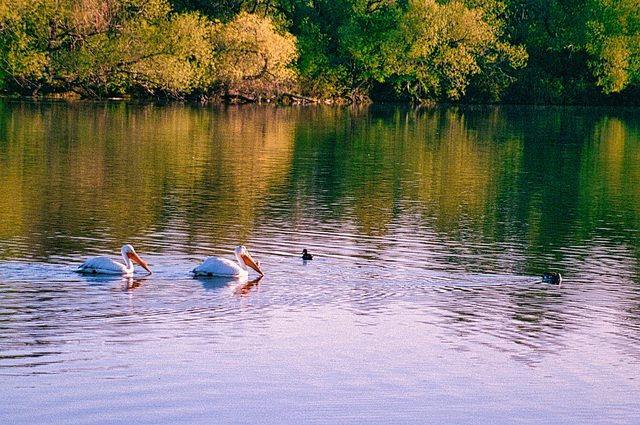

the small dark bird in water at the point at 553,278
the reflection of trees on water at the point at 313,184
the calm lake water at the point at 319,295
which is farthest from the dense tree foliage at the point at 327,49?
the small dark bird in water at the point at 553,278

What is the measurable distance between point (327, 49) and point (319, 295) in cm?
7971

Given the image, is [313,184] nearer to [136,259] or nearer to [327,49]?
[136,259]

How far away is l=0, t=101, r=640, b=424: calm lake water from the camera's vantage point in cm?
1051

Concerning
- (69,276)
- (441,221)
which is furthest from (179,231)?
(441,221)

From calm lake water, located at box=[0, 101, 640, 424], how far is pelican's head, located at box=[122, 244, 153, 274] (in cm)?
34

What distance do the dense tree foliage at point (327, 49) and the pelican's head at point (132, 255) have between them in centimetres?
5707

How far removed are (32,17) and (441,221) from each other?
2127 inches

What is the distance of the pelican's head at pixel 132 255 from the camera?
53.8ft

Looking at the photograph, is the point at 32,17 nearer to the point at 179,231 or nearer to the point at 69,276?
the point at 179,231

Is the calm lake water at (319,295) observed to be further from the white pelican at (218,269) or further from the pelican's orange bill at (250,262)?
the pelican's orange bill at (250,262)

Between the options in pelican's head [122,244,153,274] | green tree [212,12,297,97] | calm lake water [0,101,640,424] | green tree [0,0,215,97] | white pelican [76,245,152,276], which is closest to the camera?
calm lake water [0,101,640,424]

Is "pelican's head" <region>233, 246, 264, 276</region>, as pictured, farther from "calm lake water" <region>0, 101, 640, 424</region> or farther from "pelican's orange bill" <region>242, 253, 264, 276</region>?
"calm lake water" <region>0, 101, 640, 424</region>

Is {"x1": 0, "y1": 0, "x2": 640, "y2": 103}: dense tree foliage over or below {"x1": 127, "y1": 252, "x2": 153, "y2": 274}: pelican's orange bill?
over

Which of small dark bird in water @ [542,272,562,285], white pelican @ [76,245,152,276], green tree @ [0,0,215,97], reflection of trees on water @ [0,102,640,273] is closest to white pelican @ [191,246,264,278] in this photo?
white pelican @ [76,245,152,276]
